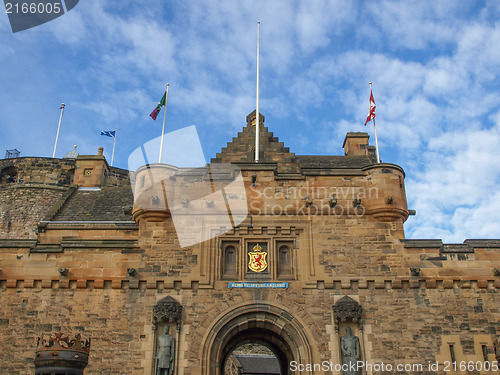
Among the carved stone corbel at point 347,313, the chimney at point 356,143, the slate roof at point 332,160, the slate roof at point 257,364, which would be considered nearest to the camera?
the carved stone corbel at point 347,313

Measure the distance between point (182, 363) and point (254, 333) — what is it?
3306 mm

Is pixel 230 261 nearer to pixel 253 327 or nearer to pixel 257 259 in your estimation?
pixel 257 259

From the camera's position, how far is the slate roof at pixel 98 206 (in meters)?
20.9

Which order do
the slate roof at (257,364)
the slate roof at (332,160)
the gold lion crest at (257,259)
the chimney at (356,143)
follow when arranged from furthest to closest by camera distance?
the slate roof at (257,364) < the chimney at (356,143) < the slate roof at (332,160) < the gold lion crest at (257,259)

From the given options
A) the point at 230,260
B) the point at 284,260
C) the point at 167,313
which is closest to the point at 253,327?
the point at 230,260

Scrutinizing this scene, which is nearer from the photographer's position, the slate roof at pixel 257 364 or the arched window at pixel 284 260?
the arched window at pixel 284 260

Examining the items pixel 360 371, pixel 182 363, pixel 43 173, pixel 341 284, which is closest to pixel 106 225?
pixel 182 363

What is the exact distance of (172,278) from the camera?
17.0 m

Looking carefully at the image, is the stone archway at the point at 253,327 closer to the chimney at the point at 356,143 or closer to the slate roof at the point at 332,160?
the slate roof at the point at 332,160

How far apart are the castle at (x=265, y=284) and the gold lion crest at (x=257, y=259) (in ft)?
0.12

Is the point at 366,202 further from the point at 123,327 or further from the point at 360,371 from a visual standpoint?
the point at 123,327

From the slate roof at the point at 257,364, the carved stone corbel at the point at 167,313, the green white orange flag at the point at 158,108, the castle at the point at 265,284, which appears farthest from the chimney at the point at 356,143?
the slate roof at the point at 257,364

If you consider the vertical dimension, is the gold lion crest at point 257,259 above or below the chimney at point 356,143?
below

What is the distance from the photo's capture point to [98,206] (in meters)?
22.1
